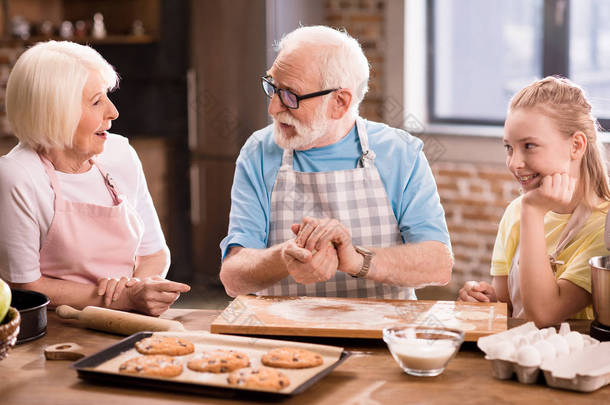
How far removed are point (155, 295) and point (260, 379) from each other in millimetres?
595

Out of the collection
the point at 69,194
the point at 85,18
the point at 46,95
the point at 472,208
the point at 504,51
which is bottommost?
the point at 472,208

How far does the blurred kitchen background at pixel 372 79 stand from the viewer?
15.8ft

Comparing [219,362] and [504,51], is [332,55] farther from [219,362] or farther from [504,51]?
[504,51]

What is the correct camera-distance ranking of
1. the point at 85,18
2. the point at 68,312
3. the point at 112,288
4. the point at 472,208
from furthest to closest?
the point at 85,18 → the point at 472,208 → the point at 112,288 → the point at 68,312

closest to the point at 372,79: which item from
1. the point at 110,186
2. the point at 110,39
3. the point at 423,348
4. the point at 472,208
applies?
the point at 472,208

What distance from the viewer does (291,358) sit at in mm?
1591

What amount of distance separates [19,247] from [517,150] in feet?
4.23

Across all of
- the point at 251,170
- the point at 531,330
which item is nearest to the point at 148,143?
the point at 251,170

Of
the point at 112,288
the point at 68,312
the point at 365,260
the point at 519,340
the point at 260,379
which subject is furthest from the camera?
the point at 365,260

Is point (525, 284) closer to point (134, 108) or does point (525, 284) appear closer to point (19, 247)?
point (19, 247)

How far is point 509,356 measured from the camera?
154 cm

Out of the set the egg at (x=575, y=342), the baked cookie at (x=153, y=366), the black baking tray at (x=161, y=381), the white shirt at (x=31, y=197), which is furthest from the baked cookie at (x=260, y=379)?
the white shirt at (x=31, y=197)

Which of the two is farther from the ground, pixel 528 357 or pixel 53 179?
pixel 53 179

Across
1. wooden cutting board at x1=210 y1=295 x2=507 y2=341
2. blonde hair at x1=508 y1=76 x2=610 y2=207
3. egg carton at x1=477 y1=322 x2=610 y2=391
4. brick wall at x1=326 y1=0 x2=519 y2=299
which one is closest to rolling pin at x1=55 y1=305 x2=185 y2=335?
wooden cutting board at x1=210 y1=295 x2=507 y2=341
